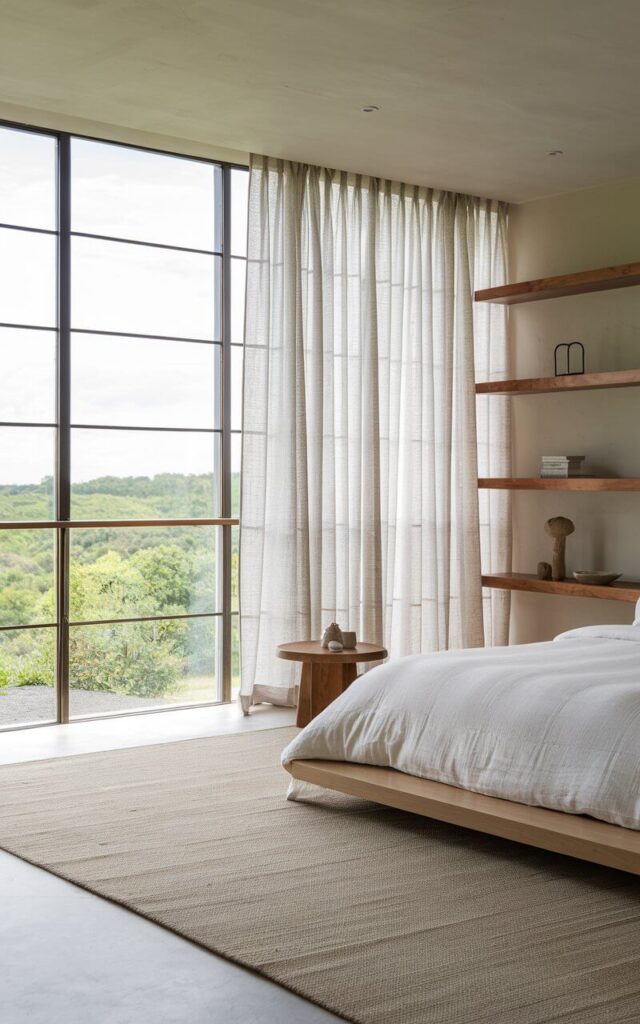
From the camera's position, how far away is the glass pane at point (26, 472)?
18.0ft

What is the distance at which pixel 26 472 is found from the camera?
Answer: 5535 millimetres

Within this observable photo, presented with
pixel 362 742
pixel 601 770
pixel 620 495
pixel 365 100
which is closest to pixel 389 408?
pixel 620 495

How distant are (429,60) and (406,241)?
6.70ft

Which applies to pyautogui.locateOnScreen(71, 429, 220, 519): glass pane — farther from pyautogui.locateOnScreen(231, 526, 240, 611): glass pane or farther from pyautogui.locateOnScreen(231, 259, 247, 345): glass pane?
pyautogui.locateOnScreen(231, 259, 247, 345): glass pane

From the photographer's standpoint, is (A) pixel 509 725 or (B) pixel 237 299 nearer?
(A) pixel 509 725

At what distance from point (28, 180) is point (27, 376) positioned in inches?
36.5

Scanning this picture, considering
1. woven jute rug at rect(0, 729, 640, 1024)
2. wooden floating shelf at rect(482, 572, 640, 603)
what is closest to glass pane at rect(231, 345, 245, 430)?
wooden floating shelf at rect(482, 572, 640, 603)

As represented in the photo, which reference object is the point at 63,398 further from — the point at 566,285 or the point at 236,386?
the point at 566,285

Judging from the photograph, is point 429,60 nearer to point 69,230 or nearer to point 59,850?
point 69,230

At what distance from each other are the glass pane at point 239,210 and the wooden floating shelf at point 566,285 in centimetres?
133

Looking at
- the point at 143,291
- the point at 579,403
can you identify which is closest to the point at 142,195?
the point at 143,291

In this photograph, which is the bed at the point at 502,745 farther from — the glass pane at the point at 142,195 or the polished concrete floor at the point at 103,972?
the glass pane at the point at 142,195

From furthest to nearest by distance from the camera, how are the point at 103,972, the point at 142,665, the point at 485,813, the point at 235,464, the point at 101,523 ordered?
1. the point at 235,464
2. the point at 142,665
3. the point at 101,523
4. the point at 485,813
5. the point at 103,972

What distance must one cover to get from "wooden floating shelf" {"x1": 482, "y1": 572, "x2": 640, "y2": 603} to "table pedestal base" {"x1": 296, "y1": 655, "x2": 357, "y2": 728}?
4.49ft
